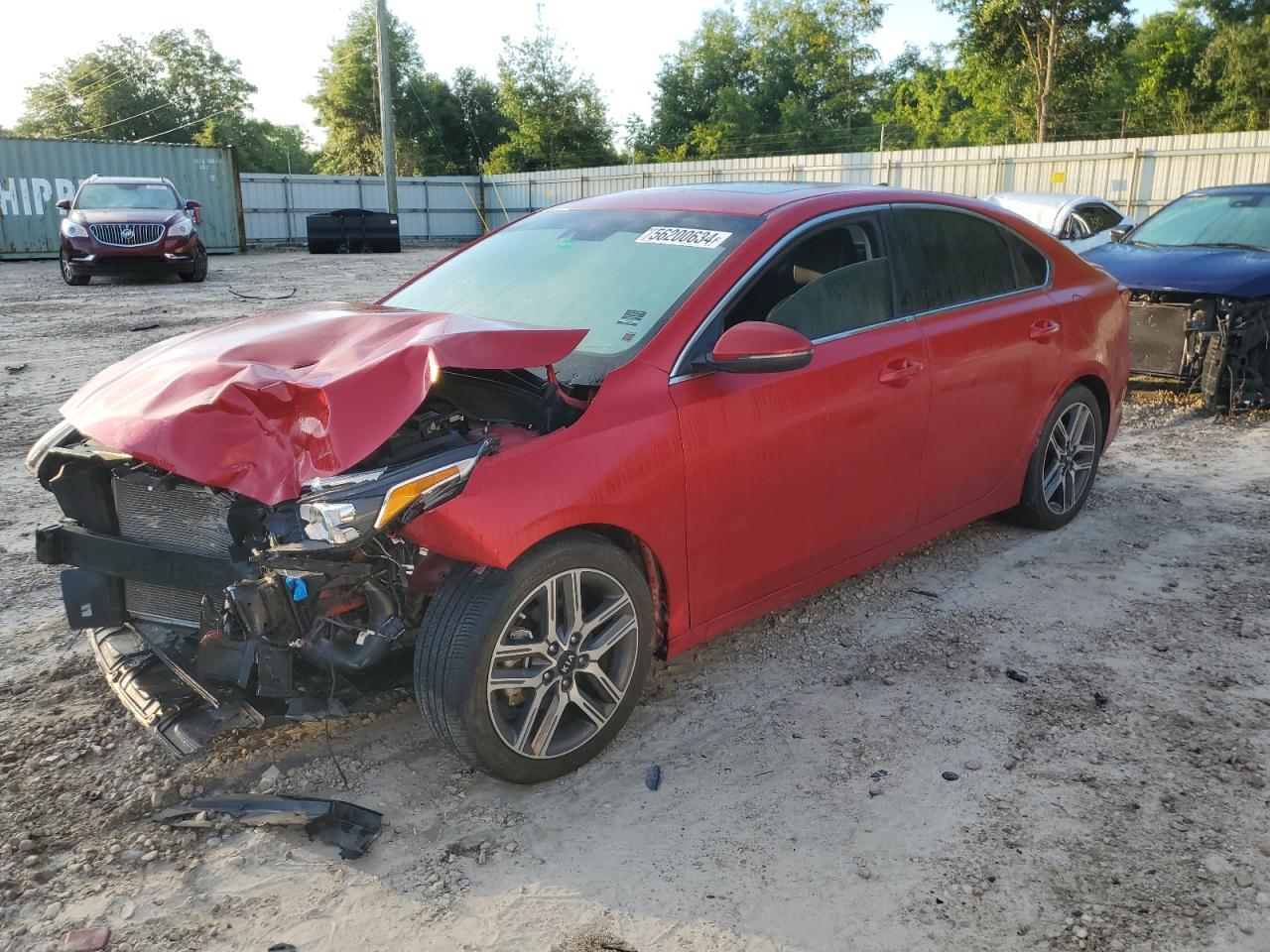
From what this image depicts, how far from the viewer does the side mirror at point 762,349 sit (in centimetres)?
328

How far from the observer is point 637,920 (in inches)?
103

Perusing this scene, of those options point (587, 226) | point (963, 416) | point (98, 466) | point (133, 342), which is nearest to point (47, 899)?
point (98, 466)

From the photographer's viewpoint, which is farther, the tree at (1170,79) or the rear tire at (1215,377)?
the tree at (1170,79)

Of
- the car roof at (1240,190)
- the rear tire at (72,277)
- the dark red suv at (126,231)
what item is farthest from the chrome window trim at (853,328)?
the rear tire at (72,277)

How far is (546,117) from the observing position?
192 ft

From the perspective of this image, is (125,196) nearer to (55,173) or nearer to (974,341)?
(55,173)

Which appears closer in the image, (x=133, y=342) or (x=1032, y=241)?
(x=1032, y=241)

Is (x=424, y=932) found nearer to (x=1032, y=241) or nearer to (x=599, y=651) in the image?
(x=599, y=651)

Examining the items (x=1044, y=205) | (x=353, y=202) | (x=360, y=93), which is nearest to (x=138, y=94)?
(x=360, y=93)

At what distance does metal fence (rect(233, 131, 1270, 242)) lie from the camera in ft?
73.7

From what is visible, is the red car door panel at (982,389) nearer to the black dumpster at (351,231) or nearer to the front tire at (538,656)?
the front tire at (538,656)

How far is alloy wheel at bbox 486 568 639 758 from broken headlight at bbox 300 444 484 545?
442 mm

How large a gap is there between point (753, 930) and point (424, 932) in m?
0.81

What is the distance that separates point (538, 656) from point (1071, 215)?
1268 cm
